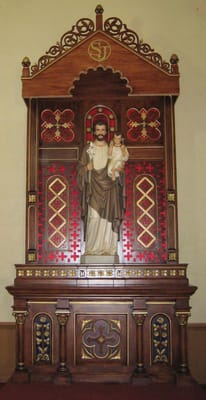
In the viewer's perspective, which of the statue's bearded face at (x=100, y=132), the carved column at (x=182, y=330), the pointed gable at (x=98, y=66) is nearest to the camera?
the carved column at (x=182, y=330)

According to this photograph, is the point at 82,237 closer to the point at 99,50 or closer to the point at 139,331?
the point at 139,331

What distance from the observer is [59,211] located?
16.1 ft

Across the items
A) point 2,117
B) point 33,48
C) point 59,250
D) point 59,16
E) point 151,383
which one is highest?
point 59,16

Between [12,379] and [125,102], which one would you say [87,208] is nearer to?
[125,102]

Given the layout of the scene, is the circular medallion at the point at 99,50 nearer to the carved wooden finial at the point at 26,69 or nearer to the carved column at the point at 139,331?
the carved wooden finial at the point at 26,69

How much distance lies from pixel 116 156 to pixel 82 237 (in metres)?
0.89

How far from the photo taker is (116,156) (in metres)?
4.86

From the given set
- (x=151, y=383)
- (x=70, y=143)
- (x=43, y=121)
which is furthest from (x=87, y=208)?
(x=151, y=383)

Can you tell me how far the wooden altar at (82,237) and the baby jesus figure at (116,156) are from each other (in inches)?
4.7

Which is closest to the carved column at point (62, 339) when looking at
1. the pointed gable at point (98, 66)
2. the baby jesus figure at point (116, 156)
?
the baby jesus figure at point (116, 156)

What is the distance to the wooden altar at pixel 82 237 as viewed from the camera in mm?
4438

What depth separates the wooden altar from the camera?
444 centimetres

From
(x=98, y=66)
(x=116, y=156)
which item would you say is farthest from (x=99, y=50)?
(x=116, y=156)

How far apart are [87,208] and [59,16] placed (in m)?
2.35
